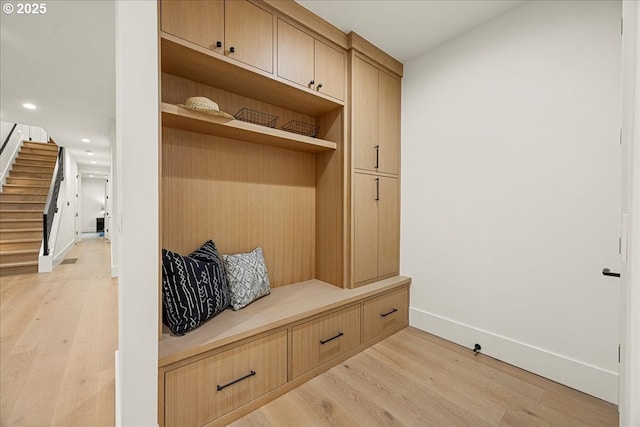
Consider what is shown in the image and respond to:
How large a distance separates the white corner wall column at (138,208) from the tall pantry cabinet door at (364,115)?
1492mm

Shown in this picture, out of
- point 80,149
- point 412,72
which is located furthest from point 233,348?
point 80,149

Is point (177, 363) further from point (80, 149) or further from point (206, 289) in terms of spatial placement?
point (80, 149)

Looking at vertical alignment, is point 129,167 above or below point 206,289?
above

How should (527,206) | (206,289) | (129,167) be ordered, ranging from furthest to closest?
(527,206) < (206,289) < (129,167)

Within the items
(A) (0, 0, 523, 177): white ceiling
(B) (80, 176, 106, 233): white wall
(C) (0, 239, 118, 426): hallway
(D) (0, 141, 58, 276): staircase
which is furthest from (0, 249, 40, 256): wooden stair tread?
(B) (80, 176, 106, 233): white wall

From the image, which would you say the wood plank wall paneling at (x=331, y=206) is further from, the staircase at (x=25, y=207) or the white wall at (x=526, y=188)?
the staircase at (x=25, y=207)

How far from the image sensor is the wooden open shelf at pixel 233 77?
1.49m

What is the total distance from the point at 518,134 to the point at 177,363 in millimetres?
2520

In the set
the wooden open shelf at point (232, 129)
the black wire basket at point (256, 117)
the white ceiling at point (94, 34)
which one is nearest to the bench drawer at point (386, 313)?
the wooden open shelf at point (232, 129)

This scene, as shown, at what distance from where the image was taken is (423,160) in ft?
8.14

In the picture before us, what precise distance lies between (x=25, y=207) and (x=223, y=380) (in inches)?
270

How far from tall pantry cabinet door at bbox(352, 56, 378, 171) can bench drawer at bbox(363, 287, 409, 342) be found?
1.15 metres

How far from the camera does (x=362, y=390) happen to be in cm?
168

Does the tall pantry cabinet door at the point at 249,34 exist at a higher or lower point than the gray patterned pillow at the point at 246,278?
higher
